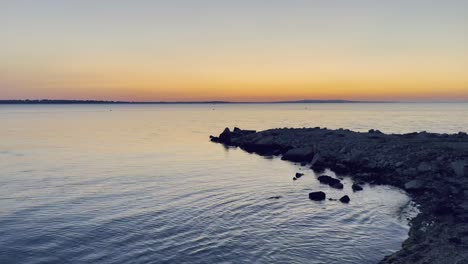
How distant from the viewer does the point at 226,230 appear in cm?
2241

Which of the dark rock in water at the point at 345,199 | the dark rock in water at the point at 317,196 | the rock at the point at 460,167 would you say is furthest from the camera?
the rock at the point at 460,167

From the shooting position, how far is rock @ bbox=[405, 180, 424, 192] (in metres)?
30.6

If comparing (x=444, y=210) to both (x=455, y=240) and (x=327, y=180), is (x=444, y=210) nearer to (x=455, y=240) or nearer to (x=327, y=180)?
(x=455, y=240)

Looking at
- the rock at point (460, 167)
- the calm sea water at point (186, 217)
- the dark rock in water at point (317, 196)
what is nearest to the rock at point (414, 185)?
the calm sea water at point (186, 217)

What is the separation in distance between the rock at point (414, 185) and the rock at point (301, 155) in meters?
17.3

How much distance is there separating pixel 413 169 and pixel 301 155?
1515 centimetres

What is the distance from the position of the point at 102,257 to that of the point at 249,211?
10.5 meters

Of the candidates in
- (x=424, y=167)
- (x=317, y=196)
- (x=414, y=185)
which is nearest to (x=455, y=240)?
(x=317, y=196)

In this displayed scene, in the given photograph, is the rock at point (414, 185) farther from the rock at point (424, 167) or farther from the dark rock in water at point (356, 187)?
the dark rock in water at point (356, 187)

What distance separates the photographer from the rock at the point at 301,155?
48219mm

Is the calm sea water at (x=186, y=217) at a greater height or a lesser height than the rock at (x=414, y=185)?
lesser

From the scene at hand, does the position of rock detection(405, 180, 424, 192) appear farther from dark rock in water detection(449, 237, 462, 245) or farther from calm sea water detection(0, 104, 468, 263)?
dark rock in water detection(449, 237, 462, 245)

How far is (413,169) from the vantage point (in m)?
35.2

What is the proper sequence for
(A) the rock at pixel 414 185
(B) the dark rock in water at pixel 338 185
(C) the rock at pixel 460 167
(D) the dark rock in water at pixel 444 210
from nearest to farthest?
1. (D) the dark rock in water at pixel 444 210
2. (A) the rock at pixel 414 185
3. (C) the rock at pixel 460 167
4. (B) the dark rock in water at pixel 338 185
